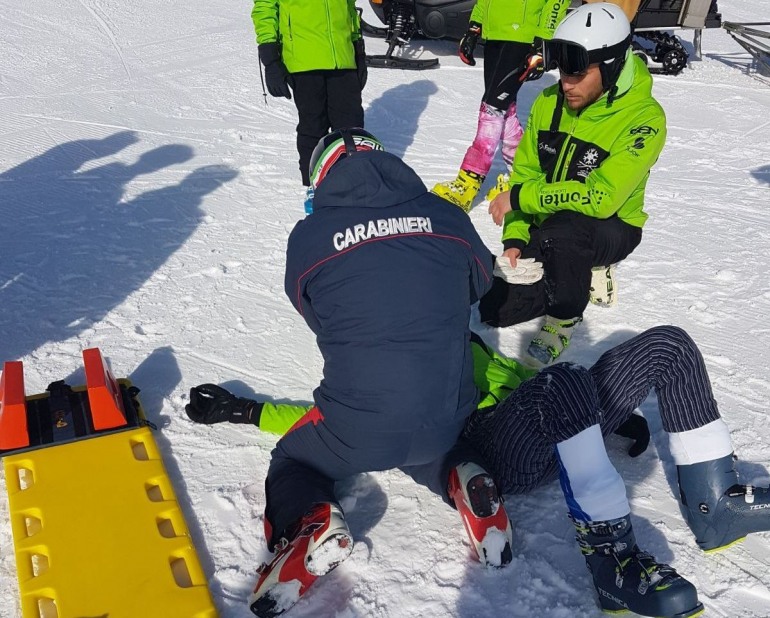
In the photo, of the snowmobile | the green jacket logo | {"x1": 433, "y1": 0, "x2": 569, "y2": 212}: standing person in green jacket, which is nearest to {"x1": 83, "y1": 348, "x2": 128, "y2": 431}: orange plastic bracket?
the green jacket logo

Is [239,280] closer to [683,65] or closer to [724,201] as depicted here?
[724,201]

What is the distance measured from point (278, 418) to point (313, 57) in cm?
257

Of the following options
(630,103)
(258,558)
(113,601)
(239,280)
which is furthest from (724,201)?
(113,601)

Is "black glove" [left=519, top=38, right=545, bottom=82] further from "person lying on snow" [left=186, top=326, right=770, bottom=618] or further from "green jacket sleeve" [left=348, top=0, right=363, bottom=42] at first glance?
"person lying on snow" [left=186, top=326, right=770, bottom=618]

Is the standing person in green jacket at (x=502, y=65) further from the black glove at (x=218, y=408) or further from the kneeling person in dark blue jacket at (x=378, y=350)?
the kneeling person in dark blue jacket at (x=378, y=350)

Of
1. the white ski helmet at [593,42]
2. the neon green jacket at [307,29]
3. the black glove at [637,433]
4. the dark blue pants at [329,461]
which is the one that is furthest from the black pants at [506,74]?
the dark blue pants at [329,461]

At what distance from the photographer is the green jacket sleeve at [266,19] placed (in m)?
4.50

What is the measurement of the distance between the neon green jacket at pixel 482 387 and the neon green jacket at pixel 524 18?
2593 millimetres

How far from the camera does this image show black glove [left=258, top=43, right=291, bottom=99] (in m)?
4.53

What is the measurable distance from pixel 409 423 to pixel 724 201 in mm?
4022

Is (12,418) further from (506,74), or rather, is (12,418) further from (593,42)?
(506,74)

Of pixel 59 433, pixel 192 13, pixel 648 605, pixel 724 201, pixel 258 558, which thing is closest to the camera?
pixel 648 605

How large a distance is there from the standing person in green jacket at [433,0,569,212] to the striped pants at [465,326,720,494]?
8.88ft

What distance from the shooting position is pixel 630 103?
337cm
